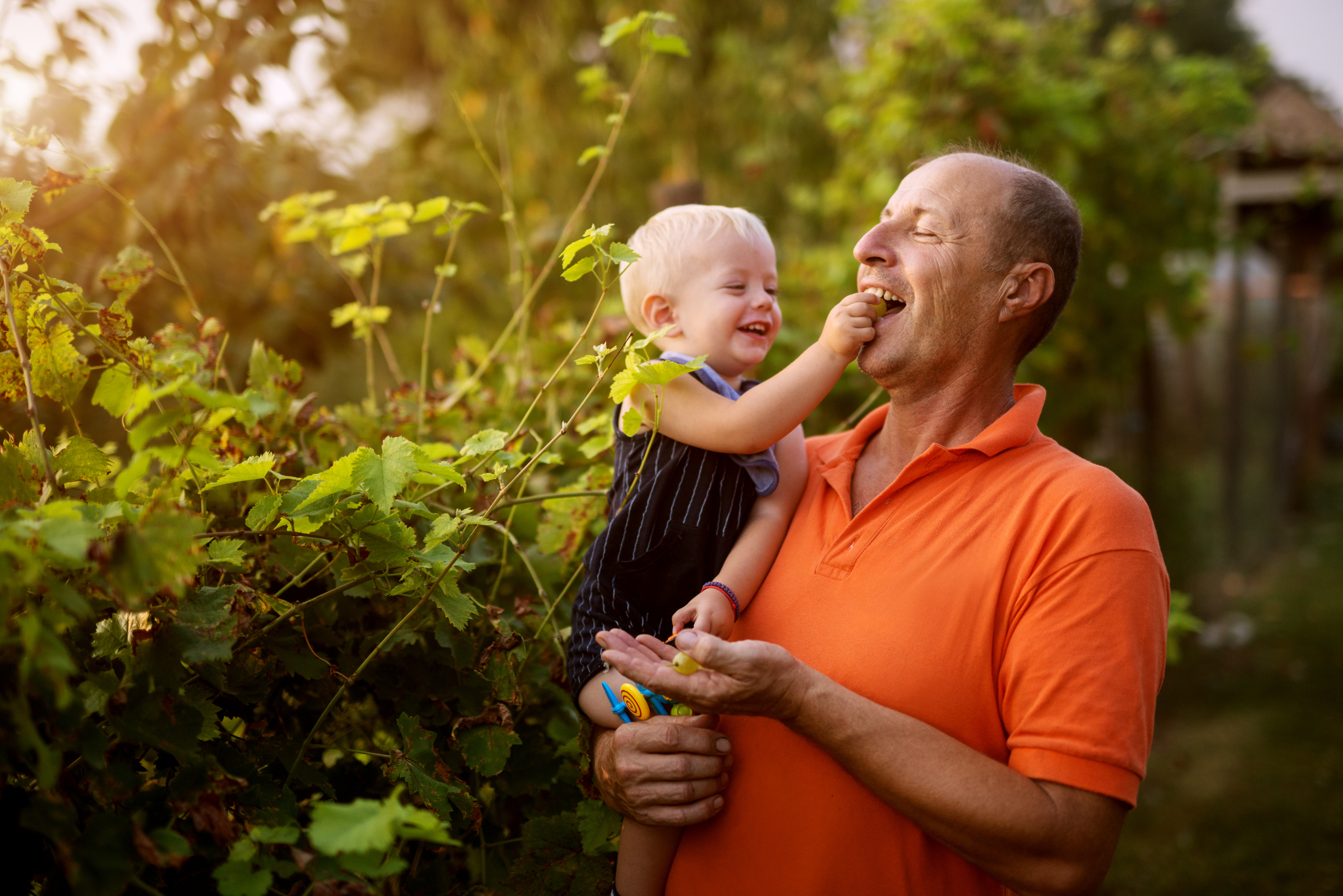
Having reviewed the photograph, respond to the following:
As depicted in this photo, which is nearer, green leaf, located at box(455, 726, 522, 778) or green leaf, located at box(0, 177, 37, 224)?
green leaf, located at box(0, 177, 37, 224)

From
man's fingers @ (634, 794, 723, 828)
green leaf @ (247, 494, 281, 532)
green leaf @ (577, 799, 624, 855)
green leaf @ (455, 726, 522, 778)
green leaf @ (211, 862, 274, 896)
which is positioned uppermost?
green leaf @ (247, 494, 281, 532)

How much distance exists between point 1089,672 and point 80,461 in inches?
59.8

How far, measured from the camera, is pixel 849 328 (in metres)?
1.58

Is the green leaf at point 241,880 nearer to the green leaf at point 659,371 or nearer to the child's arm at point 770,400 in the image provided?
the green leaf at point 659,371

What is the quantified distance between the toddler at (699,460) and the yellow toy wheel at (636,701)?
0.04m

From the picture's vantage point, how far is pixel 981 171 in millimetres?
1677

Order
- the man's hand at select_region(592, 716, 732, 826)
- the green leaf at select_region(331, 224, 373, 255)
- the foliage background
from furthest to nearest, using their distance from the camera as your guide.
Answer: the foliage background, the green leaf at select_region(331, 224, 373, 255), the man's hand at select_region(592, 716, 732, 826)

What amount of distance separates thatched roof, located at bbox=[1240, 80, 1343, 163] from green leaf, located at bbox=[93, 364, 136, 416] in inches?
292

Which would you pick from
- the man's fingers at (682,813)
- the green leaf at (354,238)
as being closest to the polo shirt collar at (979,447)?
the man's fingers at (682,813)

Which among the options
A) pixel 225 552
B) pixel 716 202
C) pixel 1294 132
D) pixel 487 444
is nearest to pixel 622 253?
pixel 487 444

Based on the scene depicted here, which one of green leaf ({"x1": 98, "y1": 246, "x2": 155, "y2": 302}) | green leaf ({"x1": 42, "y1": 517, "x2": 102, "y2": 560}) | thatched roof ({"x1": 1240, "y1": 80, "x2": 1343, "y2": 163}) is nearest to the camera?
green leaf ({"x1": 42, "y1": 517, "x2": 102, "y2": 560})

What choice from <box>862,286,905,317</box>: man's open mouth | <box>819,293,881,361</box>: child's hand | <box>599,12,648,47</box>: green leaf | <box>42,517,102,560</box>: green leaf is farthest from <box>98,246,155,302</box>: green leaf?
<box>862,286,905,317</box>: man's open mouth

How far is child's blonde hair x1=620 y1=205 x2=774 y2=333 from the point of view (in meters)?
1.72

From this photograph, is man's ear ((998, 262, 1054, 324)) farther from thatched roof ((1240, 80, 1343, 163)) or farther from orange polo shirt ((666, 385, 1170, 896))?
thatched roof ((1240, 80, 1343, 163))
